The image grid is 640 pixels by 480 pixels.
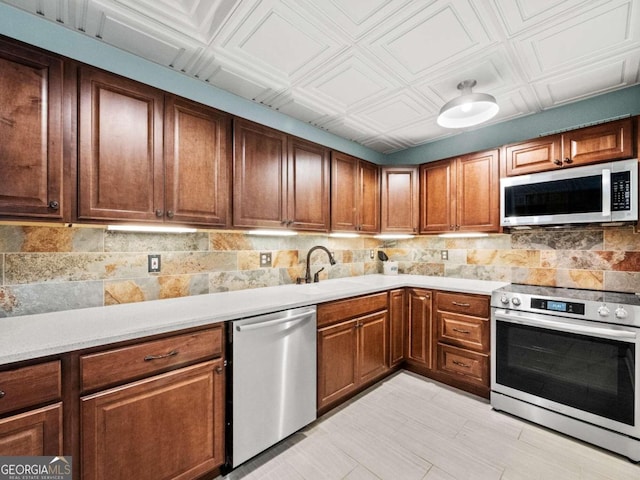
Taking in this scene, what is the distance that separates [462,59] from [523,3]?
45cm

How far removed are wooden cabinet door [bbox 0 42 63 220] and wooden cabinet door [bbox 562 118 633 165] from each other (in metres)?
3.49

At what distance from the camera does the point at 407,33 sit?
1755mm

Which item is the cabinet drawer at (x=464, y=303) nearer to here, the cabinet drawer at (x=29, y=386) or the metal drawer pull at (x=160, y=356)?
the metal drawer pull at (x=160, y=356)

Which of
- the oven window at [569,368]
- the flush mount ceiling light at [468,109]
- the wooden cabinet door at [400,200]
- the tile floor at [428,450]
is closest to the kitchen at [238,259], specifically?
the wooden cabinet door at [400,200]

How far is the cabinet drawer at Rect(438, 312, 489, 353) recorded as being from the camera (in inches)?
100

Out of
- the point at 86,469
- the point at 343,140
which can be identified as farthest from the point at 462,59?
the point at 86,469

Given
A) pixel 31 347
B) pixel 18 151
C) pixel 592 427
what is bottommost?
pixel 592 427

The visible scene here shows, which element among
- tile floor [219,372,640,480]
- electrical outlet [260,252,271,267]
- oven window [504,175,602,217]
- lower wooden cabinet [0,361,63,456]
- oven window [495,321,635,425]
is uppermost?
oven window [504,175,602,217]

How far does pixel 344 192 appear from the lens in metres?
3.05

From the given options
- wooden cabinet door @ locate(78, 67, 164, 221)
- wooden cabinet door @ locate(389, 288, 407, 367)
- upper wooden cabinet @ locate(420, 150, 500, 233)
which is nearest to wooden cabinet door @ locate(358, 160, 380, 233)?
upper wooden cabinet @ locate(420, 150, 500, 233)

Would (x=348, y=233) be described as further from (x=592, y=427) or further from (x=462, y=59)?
(x=592, y=427)

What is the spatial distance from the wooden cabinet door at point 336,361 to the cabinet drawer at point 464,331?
0.91 meters

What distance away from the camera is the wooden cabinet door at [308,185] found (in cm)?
254

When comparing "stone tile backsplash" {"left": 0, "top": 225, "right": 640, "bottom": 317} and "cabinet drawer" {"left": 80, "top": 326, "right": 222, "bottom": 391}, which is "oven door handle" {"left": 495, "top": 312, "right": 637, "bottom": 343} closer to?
"stone tile backsplash" {"left": 0, "top": 225, "right": 640, "bottom": 317}
